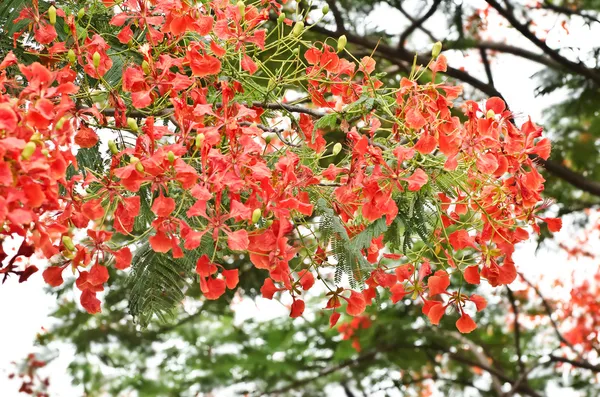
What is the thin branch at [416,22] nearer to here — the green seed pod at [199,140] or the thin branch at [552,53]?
the thin branch at [552,53]

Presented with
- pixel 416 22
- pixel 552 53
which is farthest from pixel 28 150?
pixel 552 53

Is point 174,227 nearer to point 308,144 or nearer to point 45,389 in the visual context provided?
point 308,144

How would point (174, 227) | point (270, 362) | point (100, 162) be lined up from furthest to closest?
point (270, 362), point (100, 162), point (174, 227)

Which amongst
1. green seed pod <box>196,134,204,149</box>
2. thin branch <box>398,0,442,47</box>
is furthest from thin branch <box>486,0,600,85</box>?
green seed pod <box>196,134,204,149</box>

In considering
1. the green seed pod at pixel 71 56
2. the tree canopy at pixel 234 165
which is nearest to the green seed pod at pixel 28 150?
the tree canopy at pixel 234 165

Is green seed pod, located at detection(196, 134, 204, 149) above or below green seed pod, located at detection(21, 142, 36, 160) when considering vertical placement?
above

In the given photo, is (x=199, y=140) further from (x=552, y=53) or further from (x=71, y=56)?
(x=552, y=53)

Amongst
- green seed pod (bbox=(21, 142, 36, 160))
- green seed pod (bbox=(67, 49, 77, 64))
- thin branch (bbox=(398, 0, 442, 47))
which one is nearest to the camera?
green seed pod (bbox=(21, 142, 36, 160))

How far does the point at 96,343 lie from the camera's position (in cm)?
592

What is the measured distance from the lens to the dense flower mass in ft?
5.63

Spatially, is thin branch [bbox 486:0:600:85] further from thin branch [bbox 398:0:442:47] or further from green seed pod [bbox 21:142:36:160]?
green seed pod [bbox 21:142:36:160]

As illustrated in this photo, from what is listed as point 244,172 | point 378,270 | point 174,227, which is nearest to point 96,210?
point 174,227

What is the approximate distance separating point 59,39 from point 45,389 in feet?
14.8

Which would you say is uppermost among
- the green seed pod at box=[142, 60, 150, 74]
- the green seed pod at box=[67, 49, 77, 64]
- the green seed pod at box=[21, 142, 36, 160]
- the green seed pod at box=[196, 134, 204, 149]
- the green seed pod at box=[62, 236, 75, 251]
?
the green seed pod at box=[142, 60, 150, 74]
